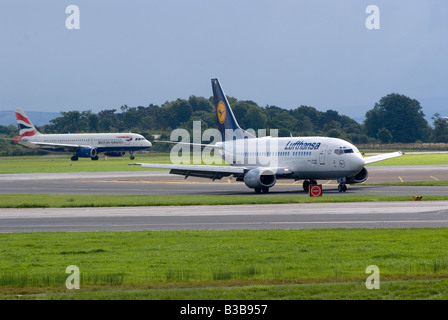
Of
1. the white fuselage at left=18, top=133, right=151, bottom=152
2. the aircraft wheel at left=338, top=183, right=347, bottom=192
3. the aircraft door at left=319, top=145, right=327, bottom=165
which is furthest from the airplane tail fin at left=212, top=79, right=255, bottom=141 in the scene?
the white fuselage at left=18, top=133, right=151, bottom=152

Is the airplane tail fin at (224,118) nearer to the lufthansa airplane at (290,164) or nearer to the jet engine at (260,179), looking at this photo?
the lufthansa airplane at (290,164)

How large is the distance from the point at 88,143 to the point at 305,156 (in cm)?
7752

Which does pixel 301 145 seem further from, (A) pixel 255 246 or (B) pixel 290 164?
(A) pixel 255 246

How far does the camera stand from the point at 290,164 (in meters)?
51.5

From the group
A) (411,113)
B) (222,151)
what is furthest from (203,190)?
(411,113)

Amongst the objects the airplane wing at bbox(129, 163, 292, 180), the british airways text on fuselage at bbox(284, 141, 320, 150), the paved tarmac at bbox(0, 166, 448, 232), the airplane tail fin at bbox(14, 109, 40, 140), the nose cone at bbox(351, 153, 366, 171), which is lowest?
the paved tarmac at bbox(0, 166, 448, 232)

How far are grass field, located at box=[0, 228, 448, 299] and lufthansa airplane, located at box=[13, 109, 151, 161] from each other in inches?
3817

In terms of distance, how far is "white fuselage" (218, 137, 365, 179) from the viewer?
48469mm

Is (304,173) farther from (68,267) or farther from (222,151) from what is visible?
(68,267)

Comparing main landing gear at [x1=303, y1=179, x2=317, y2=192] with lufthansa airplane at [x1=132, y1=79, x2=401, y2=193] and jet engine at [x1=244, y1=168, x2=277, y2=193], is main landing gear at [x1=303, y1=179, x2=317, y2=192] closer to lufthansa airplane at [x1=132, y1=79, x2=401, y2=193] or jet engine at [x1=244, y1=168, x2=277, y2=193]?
lufthansa airplane at [x1=132, y1=79, x2=401, y2=193]

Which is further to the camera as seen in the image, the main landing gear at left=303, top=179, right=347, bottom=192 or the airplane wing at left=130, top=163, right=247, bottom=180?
the airplane wing at left=130, top=163, right=247, bottom=180

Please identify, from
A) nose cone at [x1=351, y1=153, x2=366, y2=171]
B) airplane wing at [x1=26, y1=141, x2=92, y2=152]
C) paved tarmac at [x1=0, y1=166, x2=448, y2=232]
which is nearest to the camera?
paved tarmac at [x1=0, y1=166, x2=448, y2=232]
